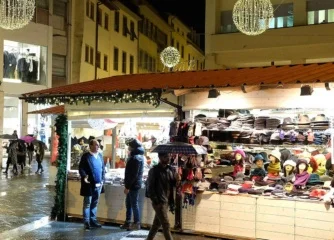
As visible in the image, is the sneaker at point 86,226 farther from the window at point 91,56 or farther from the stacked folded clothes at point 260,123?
the window at point 91,56

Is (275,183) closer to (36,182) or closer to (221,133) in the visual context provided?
(221,133)

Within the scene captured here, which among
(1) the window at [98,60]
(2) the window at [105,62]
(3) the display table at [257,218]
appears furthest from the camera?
(2) the window at [105,62]

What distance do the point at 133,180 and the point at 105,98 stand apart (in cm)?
190

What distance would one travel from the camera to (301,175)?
10.3m

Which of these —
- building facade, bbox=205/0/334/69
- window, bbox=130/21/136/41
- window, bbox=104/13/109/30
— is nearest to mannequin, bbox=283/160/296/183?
building facade, bbox=205/0/334/69

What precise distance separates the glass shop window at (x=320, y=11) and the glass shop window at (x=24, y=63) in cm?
1561

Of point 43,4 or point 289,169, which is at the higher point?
point 43,4

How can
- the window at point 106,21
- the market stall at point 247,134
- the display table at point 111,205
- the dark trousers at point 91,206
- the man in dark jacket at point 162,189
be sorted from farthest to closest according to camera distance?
1. the window at point 106,21
2. the display table at point 111,205
3. the dark trousers at point 91,206
4. the market stall at point 247,134
5. the man in dark jacket at point 162,189

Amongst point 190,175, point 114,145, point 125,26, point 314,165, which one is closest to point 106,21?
point 125,26

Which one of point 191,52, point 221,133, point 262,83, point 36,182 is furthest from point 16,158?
point 191,52

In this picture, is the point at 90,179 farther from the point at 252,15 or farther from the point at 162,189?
the point at 252,15

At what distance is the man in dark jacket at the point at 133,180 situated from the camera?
10.9 metres

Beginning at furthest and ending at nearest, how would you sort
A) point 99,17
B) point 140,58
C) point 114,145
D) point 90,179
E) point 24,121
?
point 140,58
point 99,17
point 24,121
point 114,145
point 90,179

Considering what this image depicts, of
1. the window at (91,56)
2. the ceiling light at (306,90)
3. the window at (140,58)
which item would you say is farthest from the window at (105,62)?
the ceiling light at (306,90)
